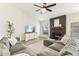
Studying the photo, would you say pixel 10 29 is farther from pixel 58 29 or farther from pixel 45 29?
pixel 58 29

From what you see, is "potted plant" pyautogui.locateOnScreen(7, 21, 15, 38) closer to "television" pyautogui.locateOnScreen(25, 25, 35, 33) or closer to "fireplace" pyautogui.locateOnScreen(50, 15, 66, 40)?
"television" pyautogui.locateOnScreen(25, 25, 35, 33)

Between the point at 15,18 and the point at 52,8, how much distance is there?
550mm

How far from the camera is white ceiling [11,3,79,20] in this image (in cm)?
Answer: 120

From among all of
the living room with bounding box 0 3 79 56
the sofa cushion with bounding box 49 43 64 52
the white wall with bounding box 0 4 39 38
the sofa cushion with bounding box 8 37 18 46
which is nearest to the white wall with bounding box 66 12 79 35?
the living room with bounding box 0 3 79 56

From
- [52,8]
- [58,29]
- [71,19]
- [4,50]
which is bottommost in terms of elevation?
[4,50]

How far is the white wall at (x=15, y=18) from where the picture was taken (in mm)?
1200

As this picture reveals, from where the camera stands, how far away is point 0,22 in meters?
1.18

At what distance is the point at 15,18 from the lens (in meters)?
1.27

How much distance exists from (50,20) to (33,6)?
32 cm

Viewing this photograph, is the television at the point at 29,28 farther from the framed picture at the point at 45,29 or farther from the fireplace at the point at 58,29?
the fireplace at the point at 58,29

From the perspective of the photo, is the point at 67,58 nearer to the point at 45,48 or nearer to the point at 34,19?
the point at 45,48

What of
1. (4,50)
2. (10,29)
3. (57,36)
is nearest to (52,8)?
(57,36)

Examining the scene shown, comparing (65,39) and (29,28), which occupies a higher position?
(29,28)

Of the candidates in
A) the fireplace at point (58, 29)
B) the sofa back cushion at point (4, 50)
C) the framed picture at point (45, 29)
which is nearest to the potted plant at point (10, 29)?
the sofa back cushion at point (4, 50)
